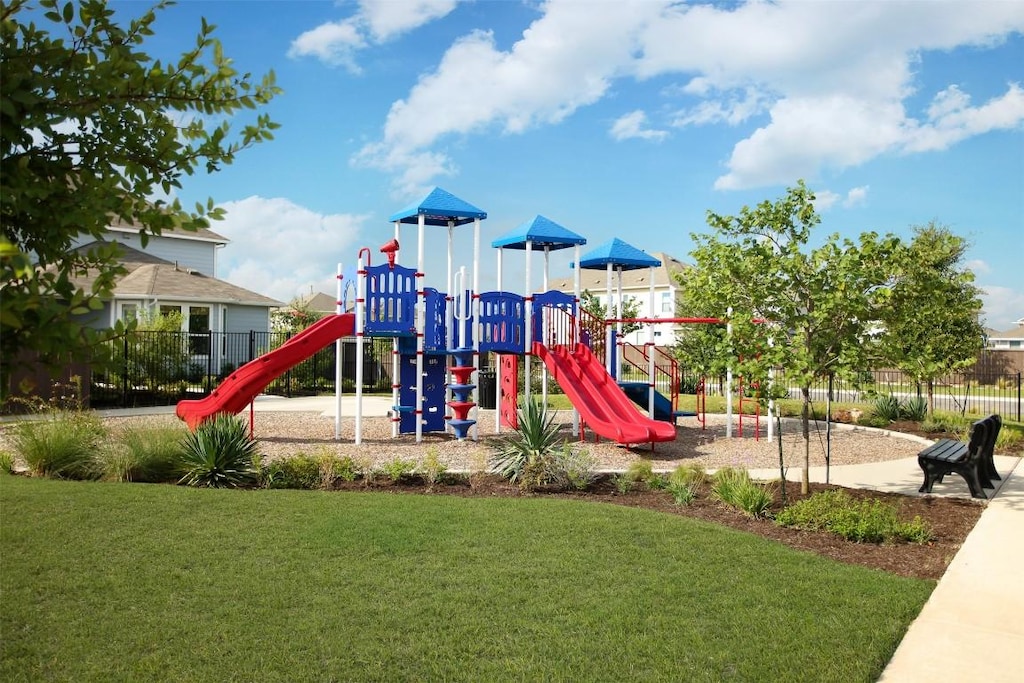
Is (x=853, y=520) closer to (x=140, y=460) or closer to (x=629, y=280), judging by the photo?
(x=140, y=460)

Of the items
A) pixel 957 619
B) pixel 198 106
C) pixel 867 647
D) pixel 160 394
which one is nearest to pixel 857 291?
pixel 957 619

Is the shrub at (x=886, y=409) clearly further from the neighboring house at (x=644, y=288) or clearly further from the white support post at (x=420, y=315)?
the neighboring house at (x=644, y=288)

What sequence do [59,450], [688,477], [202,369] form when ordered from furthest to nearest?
[202,369] < [59,450] < [688,477]

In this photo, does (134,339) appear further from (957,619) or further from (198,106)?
(957,619)

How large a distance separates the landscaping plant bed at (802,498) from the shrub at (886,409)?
9.41 metres

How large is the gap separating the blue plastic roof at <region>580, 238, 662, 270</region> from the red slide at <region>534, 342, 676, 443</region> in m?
3.66

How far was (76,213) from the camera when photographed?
7.96 feet

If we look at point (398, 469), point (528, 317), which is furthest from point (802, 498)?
point (528, 317)

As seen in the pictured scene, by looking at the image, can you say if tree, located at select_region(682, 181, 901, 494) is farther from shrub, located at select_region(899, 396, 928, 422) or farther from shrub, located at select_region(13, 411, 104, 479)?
shrub, located at select_region(899, 396, 928, 422)

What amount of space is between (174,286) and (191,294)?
94cm

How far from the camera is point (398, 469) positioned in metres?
10.2

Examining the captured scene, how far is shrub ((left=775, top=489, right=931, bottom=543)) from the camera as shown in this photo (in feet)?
25.6

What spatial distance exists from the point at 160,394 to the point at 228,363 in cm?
506

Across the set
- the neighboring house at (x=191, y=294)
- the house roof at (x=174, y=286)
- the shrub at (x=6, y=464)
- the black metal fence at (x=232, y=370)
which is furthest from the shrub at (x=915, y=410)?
the house roof at (x=174, y=286)
